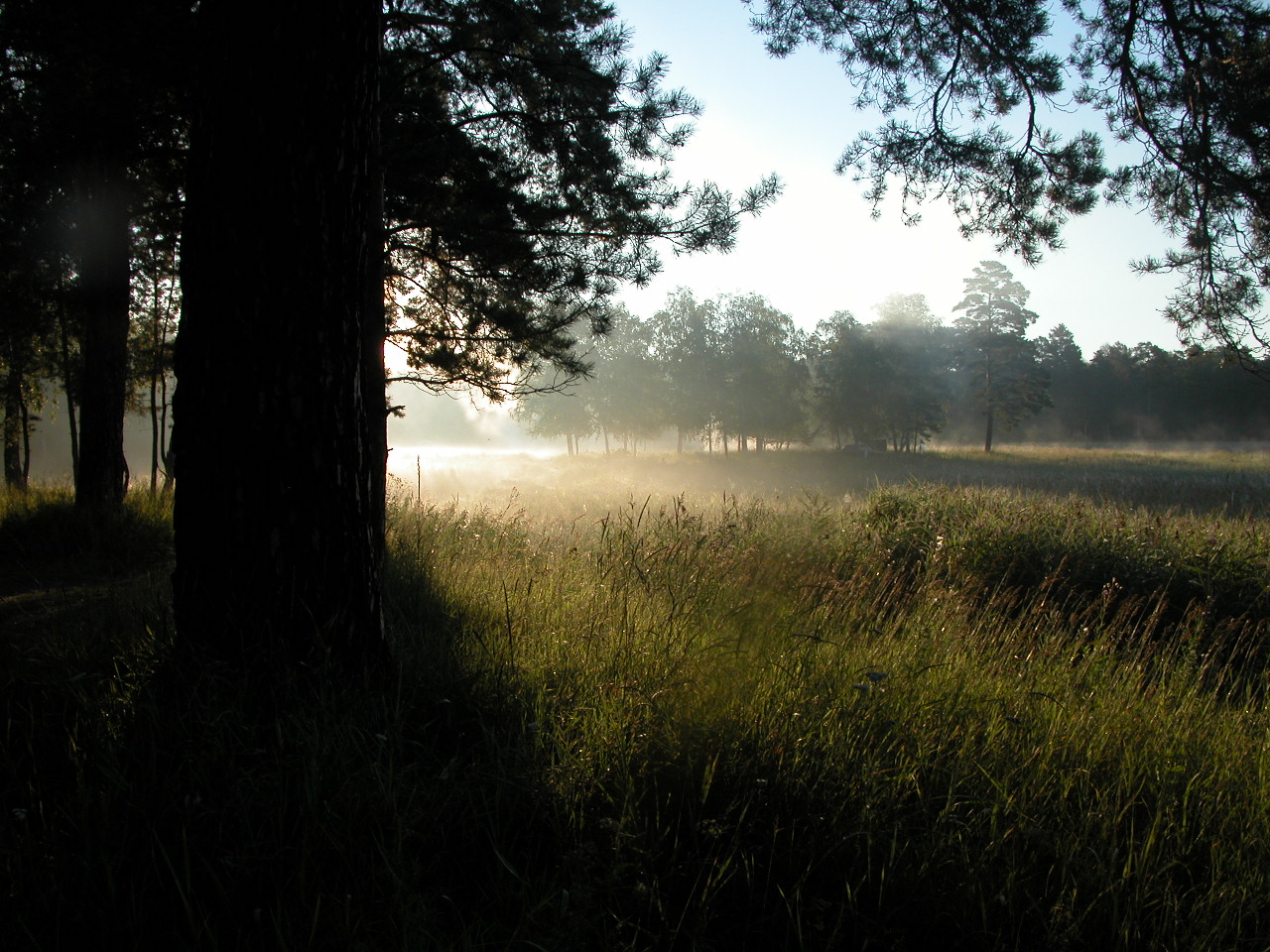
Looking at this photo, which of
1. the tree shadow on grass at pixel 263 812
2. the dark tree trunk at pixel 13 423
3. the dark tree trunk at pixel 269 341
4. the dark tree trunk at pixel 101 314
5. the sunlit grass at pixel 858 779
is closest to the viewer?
the tree shadow on grass at pixel 263 812

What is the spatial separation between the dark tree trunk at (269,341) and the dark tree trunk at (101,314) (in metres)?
6.74

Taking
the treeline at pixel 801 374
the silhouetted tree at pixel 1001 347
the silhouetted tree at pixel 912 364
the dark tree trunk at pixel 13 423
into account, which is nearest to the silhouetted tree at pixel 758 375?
the treeline at pixel 801 374

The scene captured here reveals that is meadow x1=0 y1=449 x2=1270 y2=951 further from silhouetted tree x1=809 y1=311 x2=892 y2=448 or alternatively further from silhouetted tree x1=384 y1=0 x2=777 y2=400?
silhouetted tree x1=809 y1=311 x2=892 y2=448

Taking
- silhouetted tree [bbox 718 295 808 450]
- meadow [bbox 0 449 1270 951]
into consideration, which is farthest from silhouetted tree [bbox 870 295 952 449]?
meadow [bbox 0 449 1270 951]

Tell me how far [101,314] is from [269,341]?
7332mm

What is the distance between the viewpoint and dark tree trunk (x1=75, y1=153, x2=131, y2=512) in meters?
7.39

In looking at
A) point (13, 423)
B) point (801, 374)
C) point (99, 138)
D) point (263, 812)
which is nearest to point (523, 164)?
point (99, 138)

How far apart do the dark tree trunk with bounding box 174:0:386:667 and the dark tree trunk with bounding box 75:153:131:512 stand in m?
6.74

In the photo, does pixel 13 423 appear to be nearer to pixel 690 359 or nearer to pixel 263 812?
pixel 263 812

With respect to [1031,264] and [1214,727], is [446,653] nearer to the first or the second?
[1214,727]

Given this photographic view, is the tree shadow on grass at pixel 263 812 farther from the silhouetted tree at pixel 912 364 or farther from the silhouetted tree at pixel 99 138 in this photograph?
the silhouetted tree at pixel 912 364

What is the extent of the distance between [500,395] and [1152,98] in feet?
19.5

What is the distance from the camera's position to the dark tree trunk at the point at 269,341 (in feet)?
7.29

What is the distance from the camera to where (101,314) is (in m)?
7.46
